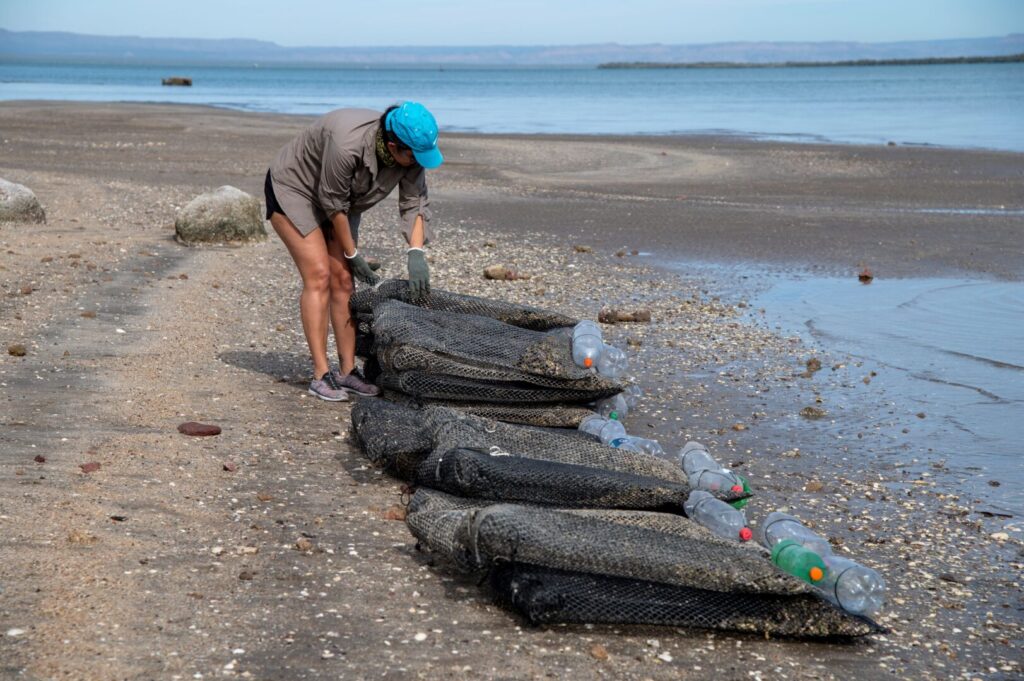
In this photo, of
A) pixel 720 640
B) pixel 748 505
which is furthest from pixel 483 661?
pixel 748 505

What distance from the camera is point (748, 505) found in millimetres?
6332

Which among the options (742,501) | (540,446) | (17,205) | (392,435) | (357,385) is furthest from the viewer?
(17,205)

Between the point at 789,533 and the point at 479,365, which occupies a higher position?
the point at 479,365

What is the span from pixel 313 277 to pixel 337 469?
1.51 metres

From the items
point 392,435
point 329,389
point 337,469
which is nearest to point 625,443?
point 392,435

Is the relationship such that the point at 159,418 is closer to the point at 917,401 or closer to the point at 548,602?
the point at 548,602

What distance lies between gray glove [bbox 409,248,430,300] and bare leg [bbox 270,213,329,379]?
0.55 meters

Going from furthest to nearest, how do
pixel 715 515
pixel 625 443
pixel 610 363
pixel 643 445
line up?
pixel 610 363
pixel 643 445
pixel 625 443
pixel 715 515

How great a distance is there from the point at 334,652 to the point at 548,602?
2.67ft

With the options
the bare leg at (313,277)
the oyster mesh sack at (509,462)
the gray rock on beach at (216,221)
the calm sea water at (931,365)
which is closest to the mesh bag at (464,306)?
the bare leg at (313,277)

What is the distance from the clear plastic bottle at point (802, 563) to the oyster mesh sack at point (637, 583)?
0.21 m

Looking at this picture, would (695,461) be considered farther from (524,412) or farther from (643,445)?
(524,412)

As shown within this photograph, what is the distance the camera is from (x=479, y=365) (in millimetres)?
6941

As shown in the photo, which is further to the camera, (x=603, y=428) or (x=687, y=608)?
(x=603, y=428)
